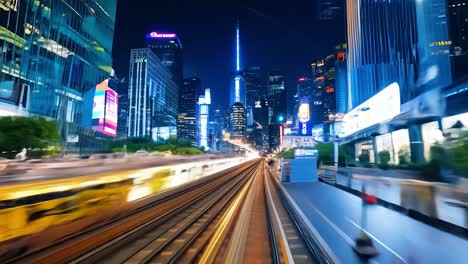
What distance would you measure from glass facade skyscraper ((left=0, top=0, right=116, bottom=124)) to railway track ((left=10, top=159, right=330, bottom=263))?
4395cm

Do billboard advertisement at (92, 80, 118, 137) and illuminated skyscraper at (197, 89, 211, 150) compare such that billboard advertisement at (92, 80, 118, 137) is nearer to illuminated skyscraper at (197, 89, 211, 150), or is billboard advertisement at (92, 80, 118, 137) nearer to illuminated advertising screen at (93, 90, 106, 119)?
illuminated advertising screen at (93, 90, 106, 119)

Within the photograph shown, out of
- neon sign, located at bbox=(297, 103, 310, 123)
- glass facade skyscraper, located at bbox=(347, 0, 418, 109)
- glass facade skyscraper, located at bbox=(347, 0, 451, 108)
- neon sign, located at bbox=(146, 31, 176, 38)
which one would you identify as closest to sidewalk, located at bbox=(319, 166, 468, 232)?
glass facade skyscraper, located at bbox=(347, 0, 451, 108)

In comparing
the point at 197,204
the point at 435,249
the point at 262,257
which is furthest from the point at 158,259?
the point at 197,204

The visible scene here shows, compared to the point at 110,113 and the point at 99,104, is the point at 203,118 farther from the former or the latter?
the point at 99,104

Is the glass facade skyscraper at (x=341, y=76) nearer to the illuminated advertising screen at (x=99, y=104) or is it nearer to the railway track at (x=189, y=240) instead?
the illuminated advertising screen at (x=99, y=104)

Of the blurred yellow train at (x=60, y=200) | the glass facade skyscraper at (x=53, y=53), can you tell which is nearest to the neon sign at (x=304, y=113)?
the glass facade skyscraper at (x=53, y=53)

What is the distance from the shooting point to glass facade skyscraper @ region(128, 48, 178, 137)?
134m

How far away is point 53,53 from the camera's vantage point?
55.1 metres

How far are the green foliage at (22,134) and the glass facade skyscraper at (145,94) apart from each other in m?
92.0

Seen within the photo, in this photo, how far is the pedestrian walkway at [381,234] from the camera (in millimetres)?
7926

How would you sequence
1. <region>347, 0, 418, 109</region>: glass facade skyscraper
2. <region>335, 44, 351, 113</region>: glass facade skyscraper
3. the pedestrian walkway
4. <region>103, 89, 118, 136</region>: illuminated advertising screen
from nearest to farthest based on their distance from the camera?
the pedestrian walkway → <region>347, 0, 418, 109</region>: glass facade skyscraper → <region>103, 89, 118, 136</region>: illuminated advertising screen → <region>335, 44, 351, 113</region>: glass facade skyscraper

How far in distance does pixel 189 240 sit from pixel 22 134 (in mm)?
32130

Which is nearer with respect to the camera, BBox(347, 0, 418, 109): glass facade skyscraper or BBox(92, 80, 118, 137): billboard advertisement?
BBox(347, 0, 418, 109): glass facade skyscraper

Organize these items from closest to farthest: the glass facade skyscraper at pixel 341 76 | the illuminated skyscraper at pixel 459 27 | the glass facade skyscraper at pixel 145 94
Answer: the illuminated skyscraper at pixel 459 27, the glass facade skyscraper at pixel 145 94, the glass facade skyscraper at pixel 341 76
